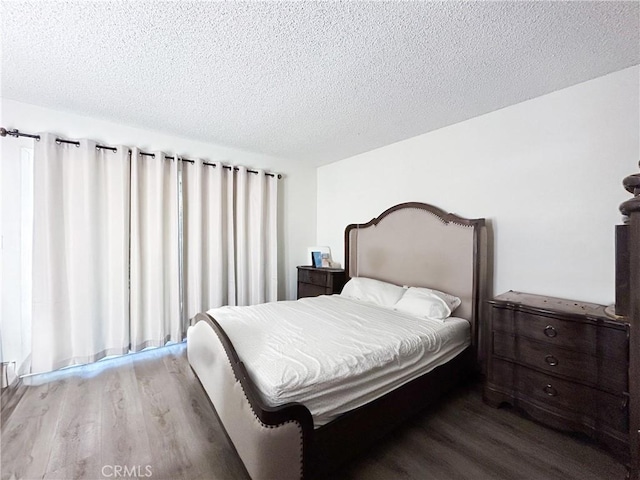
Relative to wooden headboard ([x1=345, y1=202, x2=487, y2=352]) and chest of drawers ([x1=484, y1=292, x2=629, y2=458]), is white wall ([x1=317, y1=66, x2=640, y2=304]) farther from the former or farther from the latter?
chest of drawers ([x1=484, y1=292, x2=629, y2=458])

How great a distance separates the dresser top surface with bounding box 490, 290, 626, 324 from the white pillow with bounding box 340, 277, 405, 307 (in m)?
0.92

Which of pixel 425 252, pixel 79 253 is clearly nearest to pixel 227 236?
pixel 79 253

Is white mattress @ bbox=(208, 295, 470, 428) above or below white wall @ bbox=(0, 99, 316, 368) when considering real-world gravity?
below

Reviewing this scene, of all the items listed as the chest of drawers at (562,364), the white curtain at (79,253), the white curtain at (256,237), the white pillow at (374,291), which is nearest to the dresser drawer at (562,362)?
the chest of drawers at (562,364)

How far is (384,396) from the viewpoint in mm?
1623

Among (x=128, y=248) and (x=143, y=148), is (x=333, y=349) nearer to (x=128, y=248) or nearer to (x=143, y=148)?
(x=128, y=248)

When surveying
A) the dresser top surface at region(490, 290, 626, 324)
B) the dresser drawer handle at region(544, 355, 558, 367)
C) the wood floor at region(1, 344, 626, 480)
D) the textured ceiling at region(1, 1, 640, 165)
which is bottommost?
the wood floor at region(1, 344, 626, 480)

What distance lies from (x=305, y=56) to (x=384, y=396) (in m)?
2.19

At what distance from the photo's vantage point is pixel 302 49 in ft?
5.30

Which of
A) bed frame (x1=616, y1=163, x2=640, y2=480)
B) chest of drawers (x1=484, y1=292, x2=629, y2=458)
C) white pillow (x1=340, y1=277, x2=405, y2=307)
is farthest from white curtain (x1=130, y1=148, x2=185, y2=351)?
bed frame (x1=616, y1=163, x2=640, y2=480)

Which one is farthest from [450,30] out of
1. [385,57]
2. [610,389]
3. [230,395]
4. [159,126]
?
[159,126]

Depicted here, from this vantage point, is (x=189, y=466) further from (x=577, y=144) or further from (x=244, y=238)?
(x=577, y=144)

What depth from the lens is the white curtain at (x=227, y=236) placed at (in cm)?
315

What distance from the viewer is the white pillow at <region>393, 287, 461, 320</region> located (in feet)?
7.55
